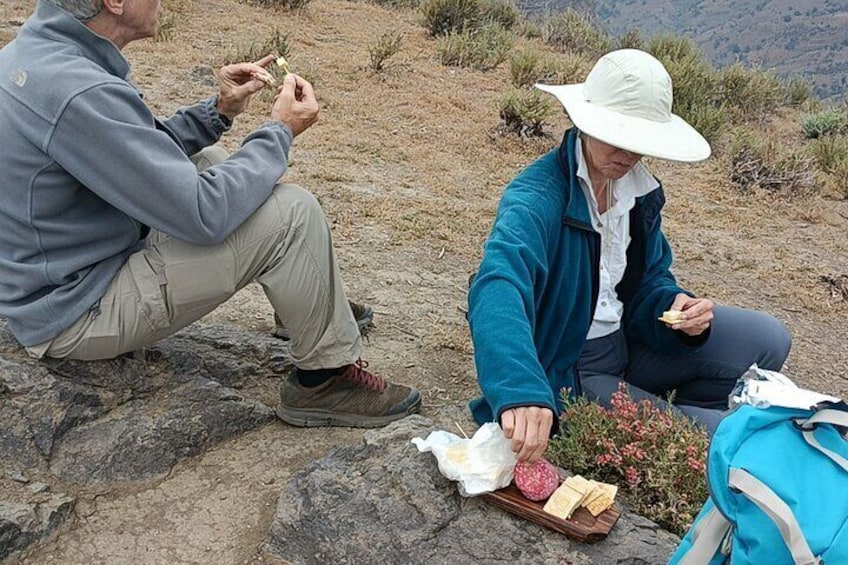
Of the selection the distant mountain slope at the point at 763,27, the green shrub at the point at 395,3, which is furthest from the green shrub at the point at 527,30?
the distant mountain slope at the point at 763,27

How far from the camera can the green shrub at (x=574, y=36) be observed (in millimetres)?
12328

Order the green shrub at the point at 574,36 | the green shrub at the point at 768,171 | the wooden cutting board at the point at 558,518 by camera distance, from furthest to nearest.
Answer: the green shrub at the point at 574,36, the green shrub at the point at 768,171, the wooden cutting board at the point at 558,518

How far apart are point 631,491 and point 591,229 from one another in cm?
80

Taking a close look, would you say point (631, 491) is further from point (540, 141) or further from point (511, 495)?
point (540, 141)

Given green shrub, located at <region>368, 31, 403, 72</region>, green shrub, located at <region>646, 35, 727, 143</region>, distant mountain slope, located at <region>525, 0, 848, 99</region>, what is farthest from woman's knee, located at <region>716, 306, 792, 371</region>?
distant mountain slope, located at <region>525, 0, 848, 99</region>

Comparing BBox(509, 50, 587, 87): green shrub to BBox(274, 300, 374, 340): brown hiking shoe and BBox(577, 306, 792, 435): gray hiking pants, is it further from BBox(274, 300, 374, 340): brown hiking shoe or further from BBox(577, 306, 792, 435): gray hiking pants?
BBox(577, 306, 792, 435): gray hiking pants

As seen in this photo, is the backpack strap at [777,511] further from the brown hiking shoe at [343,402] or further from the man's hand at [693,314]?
the brown hiking shoe at [343,402]

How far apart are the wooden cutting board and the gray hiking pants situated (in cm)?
72

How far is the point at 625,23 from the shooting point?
75.8 metres

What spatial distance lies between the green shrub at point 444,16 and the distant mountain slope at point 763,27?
27708 millimetres

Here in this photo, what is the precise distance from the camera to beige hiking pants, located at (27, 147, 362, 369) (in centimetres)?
262

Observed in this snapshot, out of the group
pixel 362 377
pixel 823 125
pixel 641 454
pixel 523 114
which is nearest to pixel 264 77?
pixel 362 377

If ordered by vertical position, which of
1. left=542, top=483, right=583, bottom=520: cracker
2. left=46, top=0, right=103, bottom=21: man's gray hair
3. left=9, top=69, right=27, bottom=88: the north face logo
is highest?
left=46, top=0, right=103, bottom=21: man's gray hair

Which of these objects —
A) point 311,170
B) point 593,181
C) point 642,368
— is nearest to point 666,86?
point 593,181
